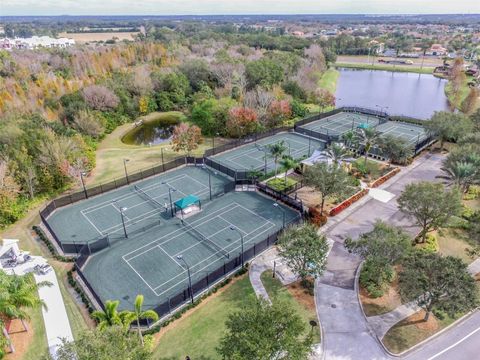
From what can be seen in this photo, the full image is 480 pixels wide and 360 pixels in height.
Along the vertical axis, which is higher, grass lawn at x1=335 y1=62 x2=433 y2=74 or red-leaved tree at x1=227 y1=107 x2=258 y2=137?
red-leaved tree at x1=227 y1=107 x2=258 y2=137

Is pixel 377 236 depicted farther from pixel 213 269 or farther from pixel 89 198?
pixel 89 198

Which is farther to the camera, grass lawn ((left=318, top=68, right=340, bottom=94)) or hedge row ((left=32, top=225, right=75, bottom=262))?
grass lawn ((left=318, top=68, right=340, bottom=94))

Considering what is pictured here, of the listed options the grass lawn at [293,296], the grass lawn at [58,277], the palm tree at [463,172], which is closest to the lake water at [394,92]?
the palm tree at [463,172]

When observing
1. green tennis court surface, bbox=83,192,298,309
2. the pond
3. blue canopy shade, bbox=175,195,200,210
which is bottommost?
the pond

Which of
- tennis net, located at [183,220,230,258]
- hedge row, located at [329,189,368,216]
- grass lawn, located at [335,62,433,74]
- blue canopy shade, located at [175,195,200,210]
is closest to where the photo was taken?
tennis net, located at [183,220,230,258]

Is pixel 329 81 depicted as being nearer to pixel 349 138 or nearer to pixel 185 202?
pixel 349 138

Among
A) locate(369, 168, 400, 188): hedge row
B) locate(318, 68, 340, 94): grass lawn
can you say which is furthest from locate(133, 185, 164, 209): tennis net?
locate(318, 68, 340, 94): grass lawn

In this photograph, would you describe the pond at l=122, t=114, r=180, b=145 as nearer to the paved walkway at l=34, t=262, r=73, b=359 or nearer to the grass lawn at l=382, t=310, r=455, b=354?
the paved walkway at l=34, t=262, r=73, b=359
